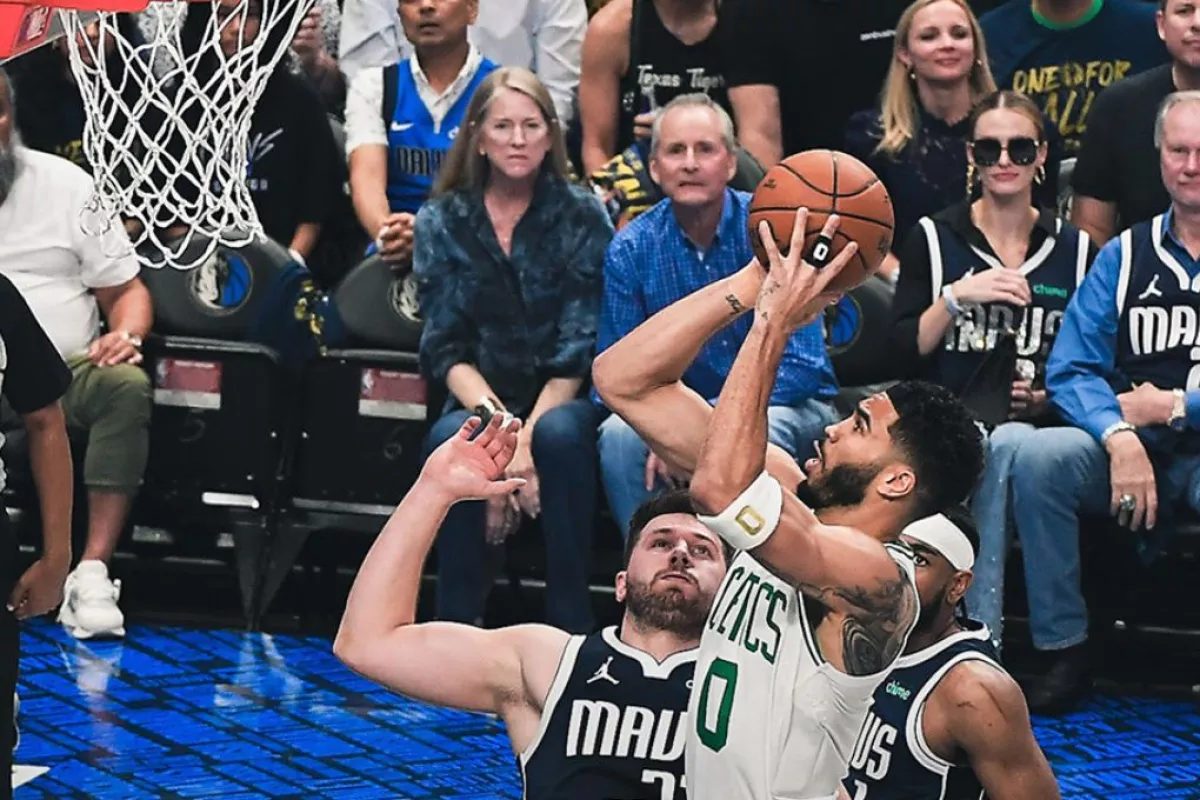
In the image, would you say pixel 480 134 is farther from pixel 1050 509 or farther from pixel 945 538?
pixel 945 538

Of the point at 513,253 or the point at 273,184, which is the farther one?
the point at 273,184

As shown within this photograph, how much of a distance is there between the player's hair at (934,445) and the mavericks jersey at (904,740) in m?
0.65

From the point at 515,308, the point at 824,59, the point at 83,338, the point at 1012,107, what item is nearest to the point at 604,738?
the point at 515,308

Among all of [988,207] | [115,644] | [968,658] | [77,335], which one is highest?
[988,207]

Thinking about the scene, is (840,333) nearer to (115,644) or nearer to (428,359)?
(428,359)

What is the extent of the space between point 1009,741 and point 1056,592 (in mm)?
2430

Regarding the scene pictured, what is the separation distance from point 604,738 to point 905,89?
357 cm

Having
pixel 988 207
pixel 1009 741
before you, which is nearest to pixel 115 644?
pixel 988 207

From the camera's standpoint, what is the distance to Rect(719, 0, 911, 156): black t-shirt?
805cm

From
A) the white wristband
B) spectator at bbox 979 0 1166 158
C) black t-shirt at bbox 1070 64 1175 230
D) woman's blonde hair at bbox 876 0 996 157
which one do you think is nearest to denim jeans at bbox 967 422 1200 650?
black t-shirt at bbox 1070 64 1175 230

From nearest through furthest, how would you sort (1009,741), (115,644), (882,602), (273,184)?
(882,602) < (1009,741) < (115,644) < (273,184)

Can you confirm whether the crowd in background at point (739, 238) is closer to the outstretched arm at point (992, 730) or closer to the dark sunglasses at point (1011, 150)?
the dark sunglasses at point (1011, 150)

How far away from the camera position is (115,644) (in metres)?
7.59

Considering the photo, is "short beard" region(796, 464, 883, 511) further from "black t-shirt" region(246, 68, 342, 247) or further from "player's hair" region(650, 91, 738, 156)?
"black t-shirt" region(246, 68, 342, 247)
